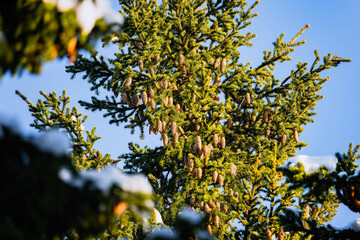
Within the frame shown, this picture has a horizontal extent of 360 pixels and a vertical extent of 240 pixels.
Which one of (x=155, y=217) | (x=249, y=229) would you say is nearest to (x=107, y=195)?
(x=155, y=217)

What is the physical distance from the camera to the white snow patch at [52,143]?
2004 millimetres

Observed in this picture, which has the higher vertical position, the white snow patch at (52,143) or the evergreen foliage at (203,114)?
the evergreen foliage at (203,114)

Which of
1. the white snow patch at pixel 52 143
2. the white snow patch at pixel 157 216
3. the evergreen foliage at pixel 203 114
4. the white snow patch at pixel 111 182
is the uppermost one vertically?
the evergreen foliage at pixel 203 114

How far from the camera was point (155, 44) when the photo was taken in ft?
26.7

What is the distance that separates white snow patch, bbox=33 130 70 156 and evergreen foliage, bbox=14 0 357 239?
Answer: 194 inches

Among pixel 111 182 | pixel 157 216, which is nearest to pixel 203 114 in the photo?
pixel 157 216

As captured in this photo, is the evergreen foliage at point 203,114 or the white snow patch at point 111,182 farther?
the evergreen foliage at point 203,114

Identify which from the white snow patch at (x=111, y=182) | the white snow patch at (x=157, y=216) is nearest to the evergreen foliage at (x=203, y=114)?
the white snow patch at (x=157, y=216)

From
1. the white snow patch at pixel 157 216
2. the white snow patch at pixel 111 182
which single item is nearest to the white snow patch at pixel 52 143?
the white snow patch at pixel 111 182

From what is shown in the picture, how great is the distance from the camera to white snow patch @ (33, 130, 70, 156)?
200 cm

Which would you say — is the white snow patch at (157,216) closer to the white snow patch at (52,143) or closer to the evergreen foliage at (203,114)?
the evergreen foliage at (203,114)

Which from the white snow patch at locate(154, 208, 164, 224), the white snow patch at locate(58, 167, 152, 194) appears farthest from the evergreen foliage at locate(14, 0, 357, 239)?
the white snow patch at locate(58, 167, 152, 194)

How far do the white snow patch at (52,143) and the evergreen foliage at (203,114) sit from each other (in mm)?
4917

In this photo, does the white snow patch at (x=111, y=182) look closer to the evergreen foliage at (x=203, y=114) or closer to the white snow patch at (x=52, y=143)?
the white snow patch at (x=52, y=143)
